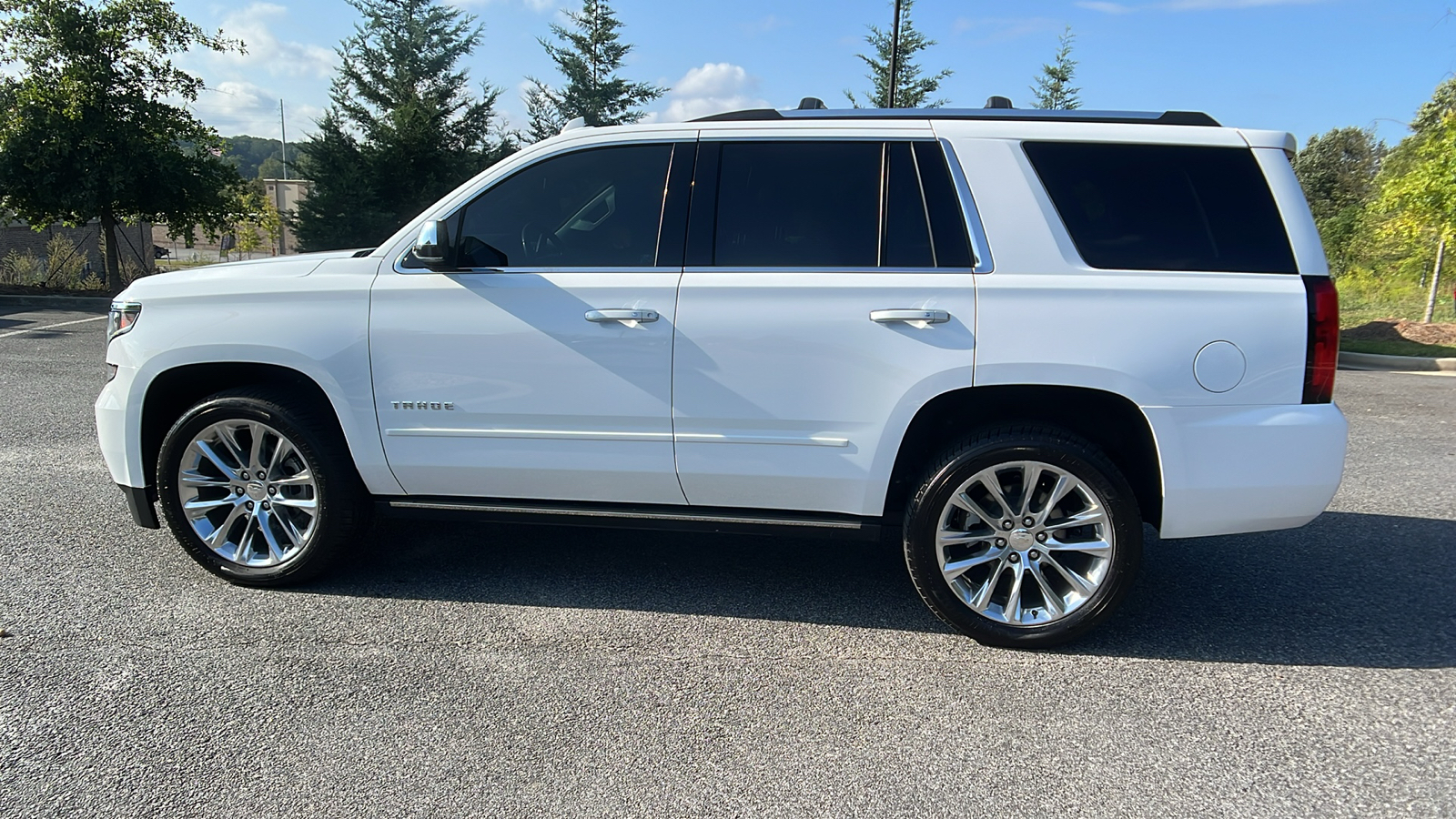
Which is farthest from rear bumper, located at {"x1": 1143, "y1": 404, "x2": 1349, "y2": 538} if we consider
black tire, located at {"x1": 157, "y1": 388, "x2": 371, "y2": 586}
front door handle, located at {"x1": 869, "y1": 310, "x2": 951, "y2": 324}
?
black tire, located at {"x1": 157, "y1": 388, "x2": 371, "y2": 586}

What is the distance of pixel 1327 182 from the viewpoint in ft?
97.8

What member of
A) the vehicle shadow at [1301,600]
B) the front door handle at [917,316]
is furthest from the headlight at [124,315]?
the vehicle shadow at [1301,600]

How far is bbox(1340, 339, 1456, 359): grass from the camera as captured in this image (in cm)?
1255

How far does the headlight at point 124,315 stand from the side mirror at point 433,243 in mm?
1386

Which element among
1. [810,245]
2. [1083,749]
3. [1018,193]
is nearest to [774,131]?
[810,245]

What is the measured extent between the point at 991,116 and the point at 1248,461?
165 cm

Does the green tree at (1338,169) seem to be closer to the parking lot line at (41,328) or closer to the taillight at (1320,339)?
the taillight at (1320,339)

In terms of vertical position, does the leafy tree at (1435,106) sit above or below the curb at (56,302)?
above

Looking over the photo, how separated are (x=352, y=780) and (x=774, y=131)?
8.96 ft

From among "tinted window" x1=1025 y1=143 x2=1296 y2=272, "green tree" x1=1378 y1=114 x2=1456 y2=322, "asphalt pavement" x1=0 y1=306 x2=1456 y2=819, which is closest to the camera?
"asphalt pavement" x1=0 y1=306 x2=1456 y2=819

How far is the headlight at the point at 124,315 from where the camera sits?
13.1 ft

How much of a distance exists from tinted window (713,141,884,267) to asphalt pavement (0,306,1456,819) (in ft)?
4.86

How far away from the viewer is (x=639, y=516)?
12.3ft

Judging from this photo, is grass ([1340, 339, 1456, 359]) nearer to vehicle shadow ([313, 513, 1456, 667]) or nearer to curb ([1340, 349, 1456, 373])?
curb ([1340, 349, 1456, 373])
